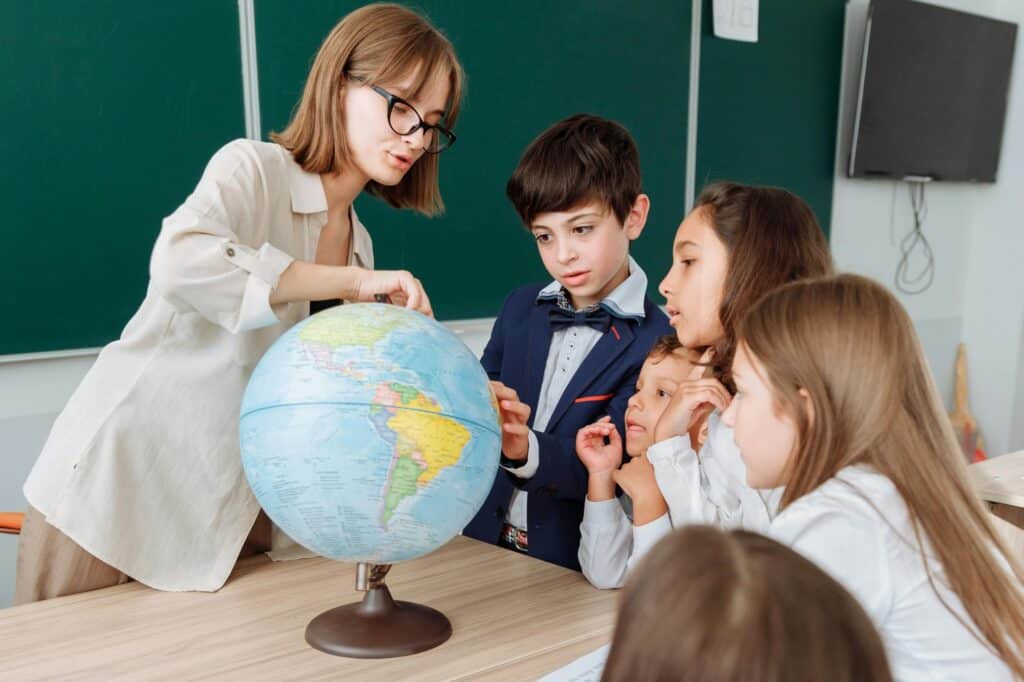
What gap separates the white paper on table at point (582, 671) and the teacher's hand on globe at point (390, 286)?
56 cm

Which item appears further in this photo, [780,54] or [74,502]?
[780,54]

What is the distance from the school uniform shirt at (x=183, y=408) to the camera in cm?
139

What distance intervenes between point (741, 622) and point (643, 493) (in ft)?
3.38

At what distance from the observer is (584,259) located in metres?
1.83

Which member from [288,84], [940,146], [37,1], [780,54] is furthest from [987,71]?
[37,1]

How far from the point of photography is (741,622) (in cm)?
53

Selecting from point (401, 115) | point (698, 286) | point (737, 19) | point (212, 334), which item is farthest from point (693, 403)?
point (737, 19)

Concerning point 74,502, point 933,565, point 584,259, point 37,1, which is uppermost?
point 37,1

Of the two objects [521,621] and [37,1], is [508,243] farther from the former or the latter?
[521,621]

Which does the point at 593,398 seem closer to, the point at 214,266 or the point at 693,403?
the point at 693,403

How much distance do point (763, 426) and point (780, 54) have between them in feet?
12.6

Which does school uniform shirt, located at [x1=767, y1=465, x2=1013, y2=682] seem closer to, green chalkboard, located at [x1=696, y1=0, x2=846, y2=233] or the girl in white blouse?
the girl in white blouse

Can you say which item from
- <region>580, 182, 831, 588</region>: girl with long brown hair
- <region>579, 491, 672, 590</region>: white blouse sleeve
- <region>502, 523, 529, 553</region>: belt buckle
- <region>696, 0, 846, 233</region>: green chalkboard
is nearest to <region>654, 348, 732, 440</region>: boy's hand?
<region>580, 182, 831, 588</region>: girl with long brown hair

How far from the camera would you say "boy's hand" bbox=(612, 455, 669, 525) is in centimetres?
155
